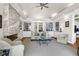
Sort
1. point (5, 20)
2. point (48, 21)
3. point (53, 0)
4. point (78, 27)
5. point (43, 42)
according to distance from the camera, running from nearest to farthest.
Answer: point (53, 0)
point (5, 20)
point (78, 27)
point (43, 42)
point (48, 21)

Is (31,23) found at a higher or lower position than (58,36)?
higher

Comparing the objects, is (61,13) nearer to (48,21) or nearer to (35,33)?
(48,21)

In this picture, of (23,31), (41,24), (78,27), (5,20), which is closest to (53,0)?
(5,20)

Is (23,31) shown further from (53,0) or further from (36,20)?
(53,0)

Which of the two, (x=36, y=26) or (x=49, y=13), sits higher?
(x=49, y=13)

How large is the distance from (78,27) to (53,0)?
4.44 metres

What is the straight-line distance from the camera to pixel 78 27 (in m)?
5.79

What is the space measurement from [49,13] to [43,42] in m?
1.96

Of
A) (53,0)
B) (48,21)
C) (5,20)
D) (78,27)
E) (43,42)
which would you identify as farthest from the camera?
(48,21)

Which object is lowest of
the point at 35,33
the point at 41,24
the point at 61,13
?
the point at 35,33

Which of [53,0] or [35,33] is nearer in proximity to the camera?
[53,0]

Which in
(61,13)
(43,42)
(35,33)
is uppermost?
(61,13)

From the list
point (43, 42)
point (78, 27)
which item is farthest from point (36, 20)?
point (78, 27)

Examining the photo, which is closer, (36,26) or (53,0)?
(53,0)
